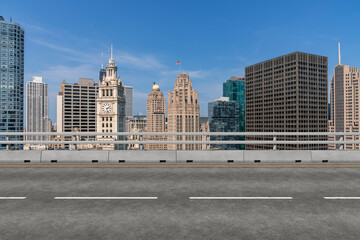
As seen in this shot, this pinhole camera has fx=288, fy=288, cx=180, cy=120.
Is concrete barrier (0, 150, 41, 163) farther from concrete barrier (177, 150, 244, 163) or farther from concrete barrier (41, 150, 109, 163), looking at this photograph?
concrete barrier (177, 150, 244, 163)

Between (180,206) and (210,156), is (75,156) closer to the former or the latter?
(210,156)

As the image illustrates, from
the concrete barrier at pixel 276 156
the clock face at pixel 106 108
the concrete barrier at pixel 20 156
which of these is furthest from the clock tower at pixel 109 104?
the concrete barrier at pixel 276 156

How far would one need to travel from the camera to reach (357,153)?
13352 millimetres

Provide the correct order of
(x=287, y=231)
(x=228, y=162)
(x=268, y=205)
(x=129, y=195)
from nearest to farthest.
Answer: (x=287, y=231)
(x=268, y=205)
(x=129, y=195)
(x=228, y=162)

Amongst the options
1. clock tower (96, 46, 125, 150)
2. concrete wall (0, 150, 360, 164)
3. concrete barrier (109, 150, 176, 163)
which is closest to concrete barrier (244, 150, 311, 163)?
concrete wall (0, 150, 360, 164)

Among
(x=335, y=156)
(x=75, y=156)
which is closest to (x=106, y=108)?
(x=75, y=156)

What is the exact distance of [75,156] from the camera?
13.4m

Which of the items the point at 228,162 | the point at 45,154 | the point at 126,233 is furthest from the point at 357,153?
the point at 45,154

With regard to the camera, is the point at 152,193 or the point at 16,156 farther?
the point at 16,156

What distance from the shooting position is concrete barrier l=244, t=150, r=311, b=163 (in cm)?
1319

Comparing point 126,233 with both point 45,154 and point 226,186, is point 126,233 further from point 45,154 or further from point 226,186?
point 45,154

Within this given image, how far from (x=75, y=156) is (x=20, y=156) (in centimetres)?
258

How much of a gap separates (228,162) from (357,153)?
6.05m

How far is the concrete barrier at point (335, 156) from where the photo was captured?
13.3 meters
